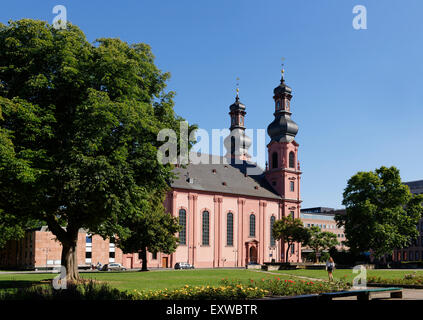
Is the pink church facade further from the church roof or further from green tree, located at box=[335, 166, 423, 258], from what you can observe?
green tree, located at box=[335, 166, 423, 258]

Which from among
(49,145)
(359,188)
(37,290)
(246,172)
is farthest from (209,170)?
(37,290)

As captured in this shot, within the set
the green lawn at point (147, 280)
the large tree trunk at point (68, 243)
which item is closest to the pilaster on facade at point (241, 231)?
the green lawn at point (147, 280)

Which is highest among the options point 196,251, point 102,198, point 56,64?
point 56,64

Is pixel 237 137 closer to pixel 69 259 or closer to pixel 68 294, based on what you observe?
pixel 69 259

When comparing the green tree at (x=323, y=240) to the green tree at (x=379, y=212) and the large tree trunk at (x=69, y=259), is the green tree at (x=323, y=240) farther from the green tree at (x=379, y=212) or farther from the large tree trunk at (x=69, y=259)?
the large tree trunk at (x=69, y=259)

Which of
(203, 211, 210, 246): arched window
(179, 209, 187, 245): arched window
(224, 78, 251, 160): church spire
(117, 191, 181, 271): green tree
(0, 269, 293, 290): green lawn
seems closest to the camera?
(0, 269, 293, 290): green lawn

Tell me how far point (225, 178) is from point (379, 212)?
29.1m

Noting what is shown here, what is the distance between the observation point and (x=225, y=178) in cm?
8362

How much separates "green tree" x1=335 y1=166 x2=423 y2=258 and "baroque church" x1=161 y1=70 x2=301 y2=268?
20.9m

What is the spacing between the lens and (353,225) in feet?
208

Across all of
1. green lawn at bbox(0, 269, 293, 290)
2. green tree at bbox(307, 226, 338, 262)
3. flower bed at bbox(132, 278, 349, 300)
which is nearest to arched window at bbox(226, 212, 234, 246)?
green tree at bbox(307, 226, 338, 262)

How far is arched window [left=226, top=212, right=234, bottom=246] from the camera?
8019 cm
